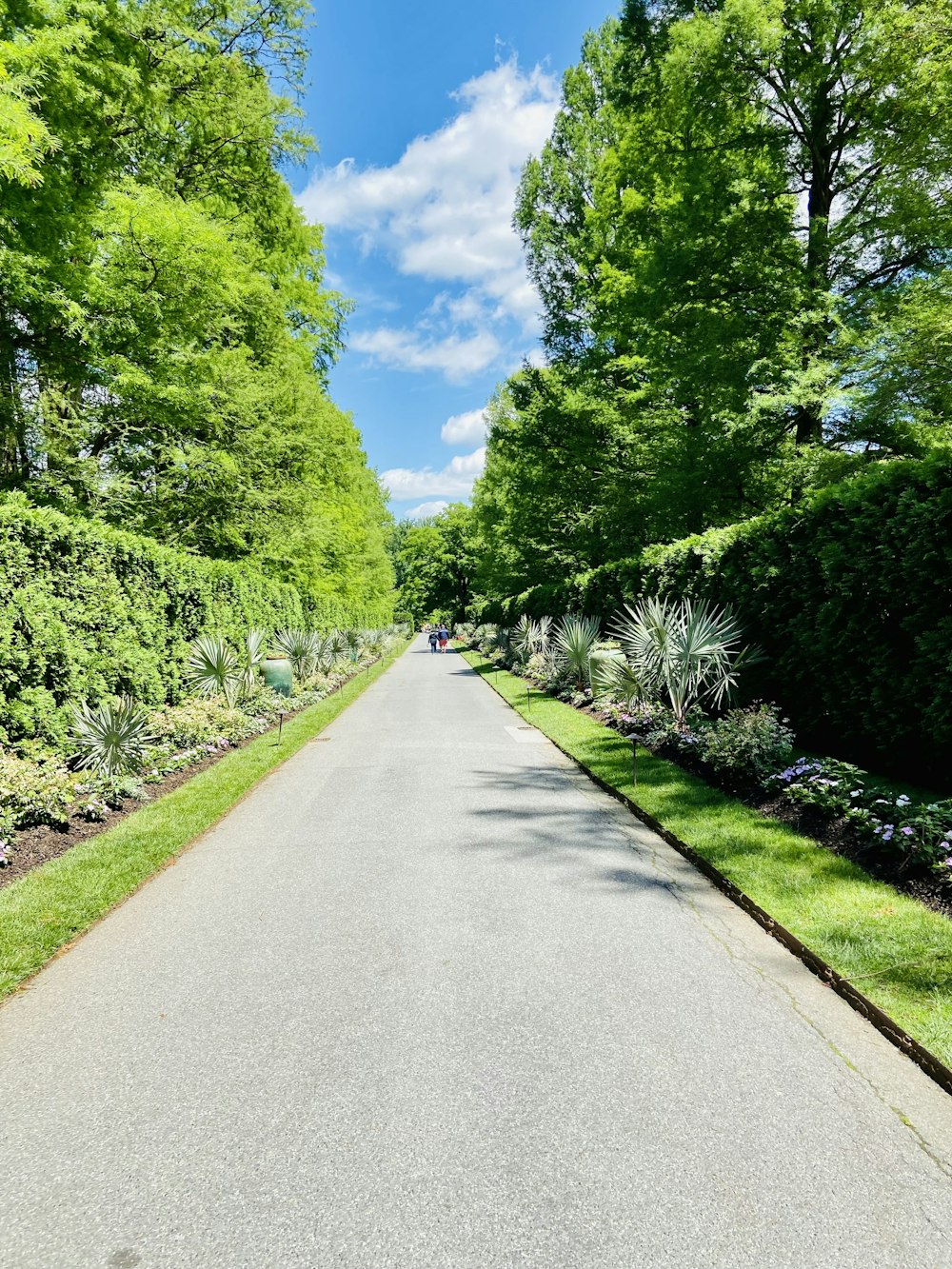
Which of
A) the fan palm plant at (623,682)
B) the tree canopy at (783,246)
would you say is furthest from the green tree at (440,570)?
the fan palm plant at (623,682)

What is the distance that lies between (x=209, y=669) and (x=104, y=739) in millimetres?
4727

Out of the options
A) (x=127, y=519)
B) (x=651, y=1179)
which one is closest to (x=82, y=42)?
(x=127, y=519)

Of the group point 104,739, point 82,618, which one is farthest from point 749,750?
point 82,618

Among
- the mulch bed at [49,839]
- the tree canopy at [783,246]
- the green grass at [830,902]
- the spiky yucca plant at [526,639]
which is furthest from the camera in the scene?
the spiky yucca plant at [526,639]

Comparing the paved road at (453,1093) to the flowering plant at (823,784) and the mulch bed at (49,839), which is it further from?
the flowering plant at (823,784)

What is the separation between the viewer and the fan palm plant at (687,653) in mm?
9547

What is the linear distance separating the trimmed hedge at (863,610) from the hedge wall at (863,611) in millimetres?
13

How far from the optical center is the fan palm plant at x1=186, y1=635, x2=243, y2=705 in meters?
12.0

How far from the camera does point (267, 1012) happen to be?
3.44 metres

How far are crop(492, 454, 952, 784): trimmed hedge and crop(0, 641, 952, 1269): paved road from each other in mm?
3266

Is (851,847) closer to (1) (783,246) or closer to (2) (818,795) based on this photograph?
(2) (818,795)

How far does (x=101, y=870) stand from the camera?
5262 millimetres

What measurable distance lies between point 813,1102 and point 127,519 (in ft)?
44.9

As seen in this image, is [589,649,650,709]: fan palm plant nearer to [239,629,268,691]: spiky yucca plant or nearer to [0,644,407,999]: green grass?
[0,644,407,999]: green grass
